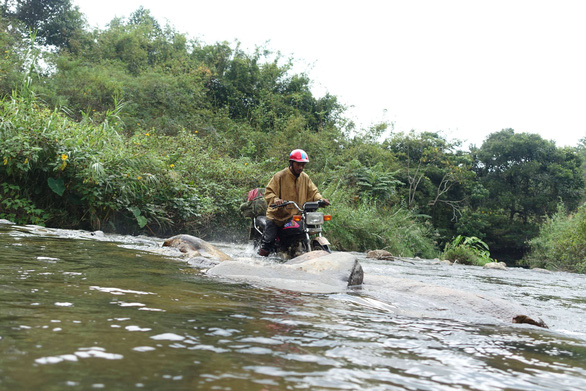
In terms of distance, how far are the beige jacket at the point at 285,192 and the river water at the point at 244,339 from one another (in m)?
2.81

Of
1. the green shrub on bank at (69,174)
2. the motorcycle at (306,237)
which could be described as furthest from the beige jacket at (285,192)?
the green shrub on bank at (69,174)

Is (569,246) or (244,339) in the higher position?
(569,246)

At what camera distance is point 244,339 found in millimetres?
2193

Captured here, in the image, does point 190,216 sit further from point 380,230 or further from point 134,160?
point 380,230

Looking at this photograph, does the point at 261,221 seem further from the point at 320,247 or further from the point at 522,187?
the point at 522,187

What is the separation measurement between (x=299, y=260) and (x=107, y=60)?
23.3 metres

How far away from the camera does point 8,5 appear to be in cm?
2944

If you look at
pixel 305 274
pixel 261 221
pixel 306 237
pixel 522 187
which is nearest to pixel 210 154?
pixel 261 221

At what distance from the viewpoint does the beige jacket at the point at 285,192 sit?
6.88 metres

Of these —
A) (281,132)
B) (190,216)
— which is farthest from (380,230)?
(281,132)

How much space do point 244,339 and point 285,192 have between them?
16.0 feet

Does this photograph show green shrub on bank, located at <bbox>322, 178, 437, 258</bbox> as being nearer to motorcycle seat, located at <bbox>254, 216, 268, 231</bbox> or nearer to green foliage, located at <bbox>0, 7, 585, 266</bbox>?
green foliage, located at <bbox>0, 7, 585, 266</bbox>

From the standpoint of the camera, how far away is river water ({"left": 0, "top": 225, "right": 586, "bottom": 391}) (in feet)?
5.36

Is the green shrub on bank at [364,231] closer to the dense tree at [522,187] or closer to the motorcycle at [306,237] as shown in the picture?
the motorcycle at [306,237]
